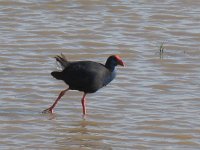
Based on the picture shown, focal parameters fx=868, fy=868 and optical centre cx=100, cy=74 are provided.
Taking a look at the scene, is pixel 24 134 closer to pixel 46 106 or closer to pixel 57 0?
pixel 46 106

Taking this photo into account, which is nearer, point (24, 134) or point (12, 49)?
point (24, 134)

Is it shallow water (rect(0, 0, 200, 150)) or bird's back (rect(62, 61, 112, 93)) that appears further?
bird's back (rect(62, 61, 112, 93))

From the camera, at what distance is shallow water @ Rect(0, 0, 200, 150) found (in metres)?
10.2

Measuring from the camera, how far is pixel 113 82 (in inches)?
490

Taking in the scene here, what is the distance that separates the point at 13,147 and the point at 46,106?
1.82 m

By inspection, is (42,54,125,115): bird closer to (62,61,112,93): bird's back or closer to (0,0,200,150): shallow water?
(62,61,112,93): bird's back

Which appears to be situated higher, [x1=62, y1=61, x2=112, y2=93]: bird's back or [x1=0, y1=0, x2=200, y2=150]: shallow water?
[x1=62, y1=61, x2=112, y2=93]: bird's back

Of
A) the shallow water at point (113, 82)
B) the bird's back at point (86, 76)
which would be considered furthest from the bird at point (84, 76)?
the shallow water at point (113, 82)

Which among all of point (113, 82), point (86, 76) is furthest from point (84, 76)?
point (113, 82)

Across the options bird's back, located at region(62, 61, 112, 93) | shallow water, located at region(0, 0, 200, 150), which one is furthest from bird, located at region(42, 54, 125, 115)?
shallow water, located at region(0, 0, 200, 150)

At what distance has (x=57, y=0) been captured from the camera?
1744cm

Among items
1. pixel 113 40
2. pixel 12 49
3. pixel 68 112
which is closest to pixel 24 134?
pixel 68 112

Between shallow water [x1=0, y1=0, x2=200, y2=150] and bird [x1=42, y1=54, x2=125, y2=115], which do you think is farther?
bird [x1=42, y1=54, x2=125, y2=115]

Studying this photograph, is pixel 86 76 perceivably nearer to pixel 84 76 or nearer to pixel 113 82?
pixel 84 76
